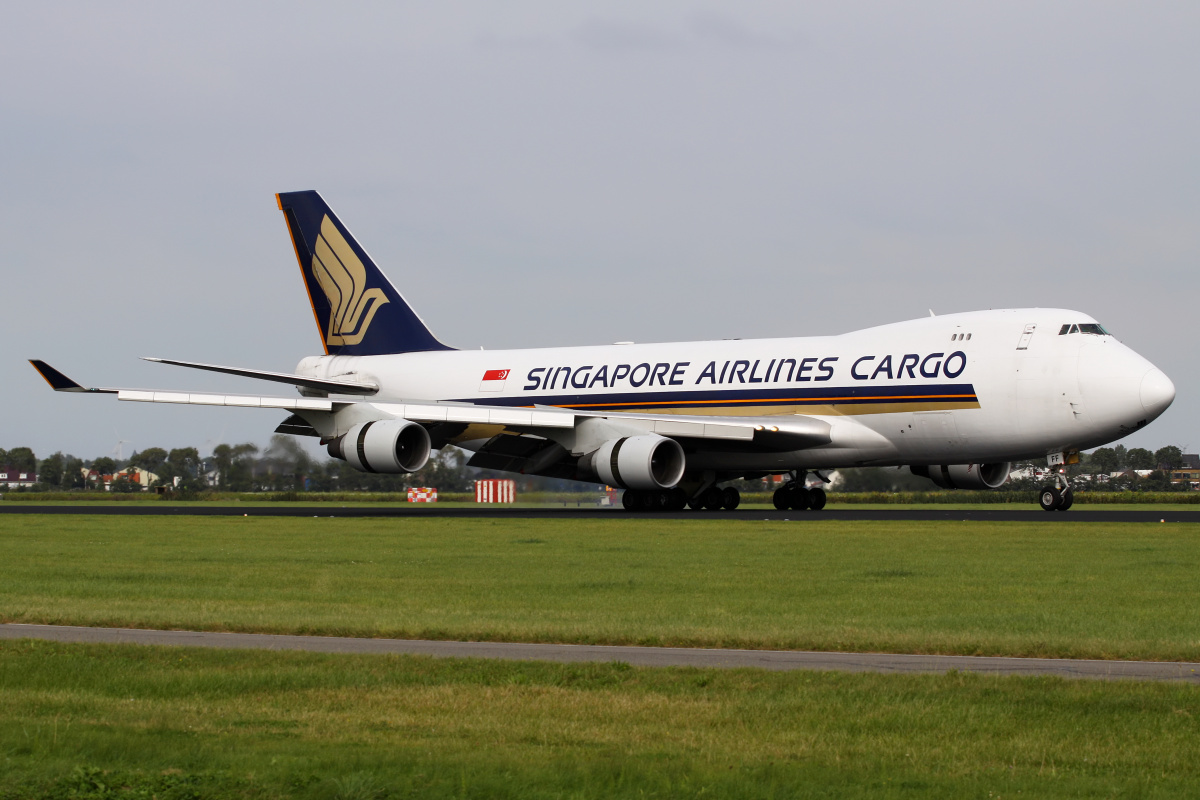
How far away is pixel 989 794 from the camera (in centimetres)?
771

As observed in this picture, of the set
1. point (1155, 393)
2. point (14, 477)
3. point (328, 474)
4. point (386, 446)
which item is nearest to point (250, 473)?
point (328, 474)

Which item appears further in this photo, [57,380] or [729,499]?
[729,499]

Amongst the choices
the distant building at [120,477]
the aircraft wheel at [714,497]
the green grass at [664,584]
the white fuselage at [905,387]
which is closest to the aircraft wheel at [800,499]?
the aircraft wheel at [714,497]

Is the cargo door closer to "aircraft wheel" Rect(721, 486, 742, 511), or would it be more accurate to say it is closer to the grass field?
"aircraft wheel" Rect(721, 486, 742, 511)

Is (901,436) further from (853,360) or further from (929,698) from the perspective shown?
(929,698)

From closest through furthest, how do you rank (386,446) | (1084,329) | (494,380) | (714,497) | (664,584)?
(664,584) < (1084,329) < (386,446) < (714,497) < (494,380)

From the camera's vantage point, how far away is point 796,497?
4431 centimetres

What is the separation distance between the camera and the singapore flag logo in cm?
4809

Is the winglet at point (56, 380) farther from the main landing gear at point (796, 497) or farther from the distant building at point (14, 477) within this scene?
the distant building at point (14, 477)

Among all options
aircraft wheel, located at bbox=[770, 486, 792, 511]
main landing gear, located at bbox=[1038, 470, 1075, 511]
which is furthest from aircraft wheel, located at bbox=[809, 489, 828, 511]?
main landing gear, located at bbox=[1038, 470, 1075, 511]

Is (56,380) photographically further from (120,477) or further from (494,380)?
(120,477)

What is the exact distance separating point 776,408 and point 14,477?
82.2m

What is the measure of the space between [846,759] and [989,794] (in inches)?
40.5

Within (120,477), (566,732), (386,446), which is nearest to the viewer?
(566,732)
